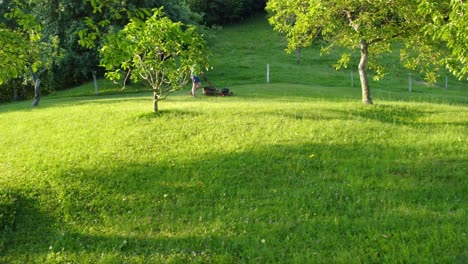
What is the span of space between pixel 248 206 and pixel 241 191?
622mm

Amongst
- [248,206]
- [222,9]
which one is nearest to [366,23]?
[248,206]

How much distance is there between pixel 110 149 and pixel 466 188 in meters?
8.35

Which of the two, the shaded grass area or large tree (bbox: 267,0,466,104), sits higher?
large tree (bbox: 267,0,466,104)

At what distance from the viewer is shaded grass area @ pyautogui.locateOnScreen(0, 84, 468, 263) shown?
6176 millimetres

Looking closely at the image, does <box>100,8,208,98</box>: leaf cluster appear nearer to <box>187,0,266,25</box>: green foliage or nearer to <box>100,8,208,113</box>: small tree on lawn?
<box>100,8,208,113</box>: small tree on lawn

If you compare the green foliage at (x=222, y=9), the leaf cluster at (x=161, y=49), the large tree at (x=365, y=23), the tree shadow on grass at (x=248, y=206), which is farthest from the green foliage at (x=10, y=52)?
the green foliage at (x=222, y=9)

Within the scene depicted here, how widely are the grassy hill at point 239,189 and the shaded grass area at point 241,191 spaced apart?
0.10ft

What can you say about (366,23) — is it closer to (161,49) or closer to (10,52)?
(161,49)

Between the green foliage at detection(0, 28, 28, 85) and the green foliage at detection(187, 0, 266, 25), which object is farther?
the green foliage at detection(187, 0, 266, 25)

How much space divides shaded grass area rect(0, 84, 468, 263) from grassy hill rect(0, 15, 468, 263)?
3 cm

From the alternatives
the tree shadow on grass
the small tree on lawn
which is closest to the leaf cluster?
the small tree on lawn

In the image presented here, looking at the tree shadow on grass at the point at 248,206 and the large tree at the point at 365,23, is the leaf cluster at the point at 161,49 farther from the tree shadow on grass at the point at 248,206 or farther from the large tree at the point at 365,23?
the tree shadow on grass at the point at 248,206

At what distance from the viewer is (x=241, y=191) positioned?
8.09m

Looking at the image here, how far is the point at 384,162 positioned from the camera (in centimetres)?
908
